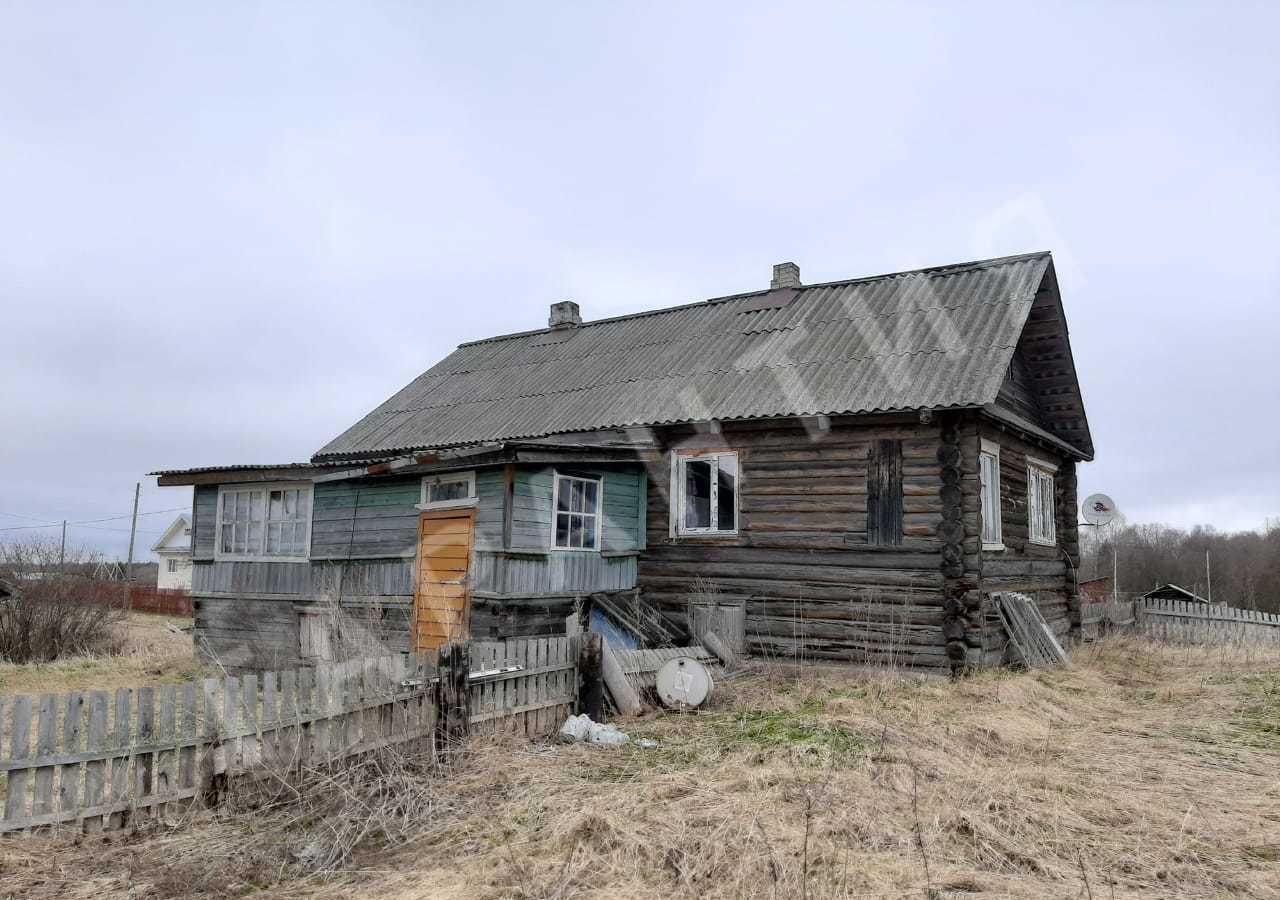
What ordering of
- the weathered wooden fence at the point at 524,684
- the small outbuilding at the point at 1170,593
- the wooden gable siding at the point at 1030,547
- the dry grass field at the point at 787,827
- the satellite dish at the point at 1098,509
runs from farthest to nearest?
1. the small outbuilding at the point at 1170,593
2. the satellite dish at the point at 1098,509
3. the wooden gable siding at the point at 1030,547
4. the weathered wooden fence at the point at 524,684
5. the dry grass field at the point at 787,827

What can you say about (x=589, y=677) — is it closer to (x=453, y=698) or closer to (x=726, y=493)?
(x=453, y=698)

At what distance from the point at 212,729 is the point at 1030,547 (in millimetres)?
13554

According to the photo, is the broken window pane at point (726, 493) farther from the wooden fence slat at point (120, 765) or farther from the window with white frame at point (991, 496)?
the wooden fence slat at point (120, 765)

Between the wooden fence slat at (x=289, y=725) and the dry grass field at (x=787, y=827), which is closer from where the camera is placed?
the dry grass field at (x=787, y=827)

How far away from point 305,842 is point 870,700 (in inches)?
266

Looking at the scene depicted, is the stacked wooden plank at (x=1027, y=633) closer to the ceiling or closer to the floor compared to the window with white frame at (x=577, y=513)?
closer to the floor

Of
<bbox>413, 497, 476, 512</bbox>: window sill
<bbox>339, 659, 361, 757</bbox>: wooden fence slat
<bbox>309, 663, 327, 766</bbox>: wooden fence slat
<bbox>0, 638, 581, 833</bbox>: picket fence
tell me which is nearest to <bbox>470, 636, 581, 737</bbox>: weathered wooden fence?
<bbox>0, 638, 581, 833</bbox>: picket fence

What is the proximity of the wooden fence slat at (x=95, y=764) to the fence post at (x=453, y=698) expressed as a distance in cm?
249

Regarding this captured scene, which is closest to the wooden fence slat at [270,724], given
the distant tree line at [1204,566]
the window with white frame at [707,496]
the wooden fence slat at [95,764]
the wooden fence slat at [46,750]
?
the wooden fence slat at [95,764]

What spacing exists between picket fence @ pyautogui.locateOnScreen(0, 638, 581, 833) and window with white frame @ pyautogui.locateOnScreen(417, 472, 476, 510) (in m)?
5.26

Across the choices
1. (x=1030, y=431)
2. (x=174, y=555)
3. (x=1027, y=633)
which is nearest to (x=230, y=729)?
(x=1027, y=633)

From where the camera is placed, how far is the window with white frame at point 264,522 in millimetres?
15523

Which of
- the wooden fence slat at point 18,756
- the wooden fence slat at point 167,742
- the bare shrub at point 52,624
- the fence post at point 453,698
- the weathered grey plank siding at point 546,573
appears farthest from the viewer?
the bare shrub at point 52,624

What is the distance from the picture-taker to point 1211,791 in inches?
260
